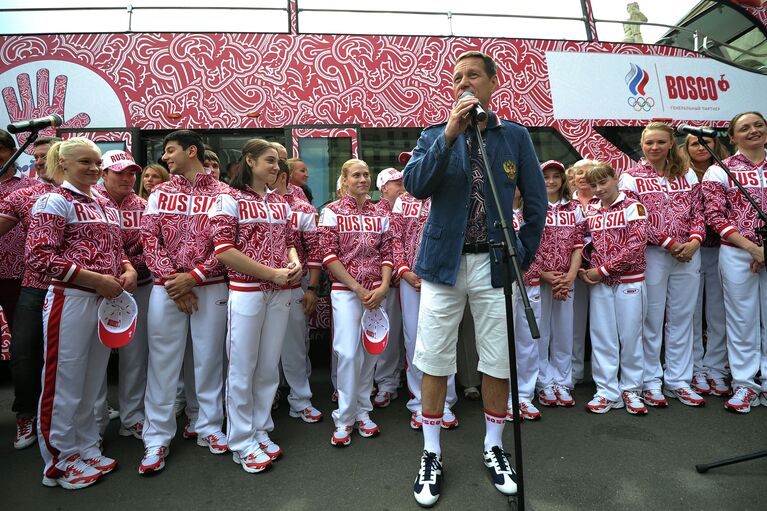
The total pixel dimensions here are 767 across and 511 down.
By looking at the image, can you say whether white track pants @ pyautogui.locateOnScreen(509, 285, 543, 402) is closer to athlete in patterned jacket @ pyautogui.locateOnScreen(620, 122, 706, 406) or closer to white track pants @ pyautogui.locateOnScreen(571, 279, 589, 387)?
white track pants @ pyautogui.locateOnScreen(571, 279, 589, 387)

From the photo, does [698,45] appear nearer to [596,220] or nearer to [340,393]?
[596,220]

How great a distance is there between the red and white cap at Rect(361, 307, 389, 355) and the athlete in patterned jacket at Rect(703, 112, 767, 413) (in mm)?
2666

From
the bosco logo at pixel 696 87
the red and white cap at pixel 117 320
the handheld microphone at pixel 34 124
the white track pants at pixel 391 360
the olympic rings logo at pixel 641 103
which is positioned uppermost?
Result: the bosco logo at pixel 696 87

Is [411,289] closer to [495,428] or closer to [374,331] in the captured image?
[374,331]

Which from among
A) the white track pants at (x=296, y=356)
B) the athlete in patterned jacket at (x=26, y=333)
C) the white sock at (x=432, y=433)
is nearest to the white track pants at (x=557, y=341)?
the white sock at (x=432, y=433)

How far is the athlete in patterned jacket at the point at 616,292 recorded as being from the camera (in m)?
3.18

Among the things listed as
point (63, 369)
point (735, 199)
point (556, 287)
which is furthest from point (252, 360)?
point (735, 199)

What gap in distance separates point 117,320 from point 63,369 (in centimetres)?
35

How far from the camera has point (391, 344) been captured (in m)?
3.59

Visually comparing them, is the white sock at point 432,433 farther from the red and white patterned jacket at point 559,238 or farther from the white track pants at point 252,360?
the red and white patterned jacket at point 559,238

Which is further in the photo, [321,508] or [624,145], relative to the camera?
[624,145]

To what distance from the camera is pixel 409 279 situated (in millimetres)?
3166

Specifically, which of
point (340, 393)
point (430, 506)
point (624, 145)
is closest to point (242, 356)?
point (340, 393)

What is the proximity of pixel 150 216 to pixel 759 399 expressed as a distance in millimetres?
4588
